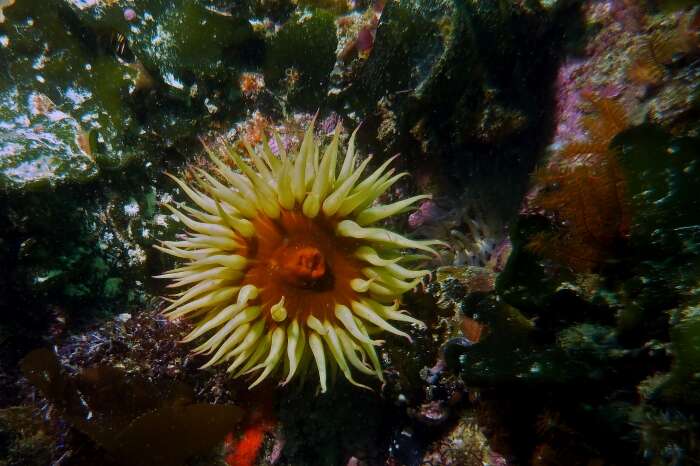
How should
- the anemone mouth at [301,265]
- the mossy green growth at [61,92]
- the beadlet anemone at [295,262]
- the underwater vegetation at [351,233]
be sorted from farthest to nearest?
the mossy green growth at [61,92] → the anemone mouth at [301,265] → the beadlet anemone at [295,262] → the underwater vegetation at [351,233]

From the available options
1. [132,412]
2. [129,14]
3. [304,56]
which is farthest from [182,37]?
[132,412]

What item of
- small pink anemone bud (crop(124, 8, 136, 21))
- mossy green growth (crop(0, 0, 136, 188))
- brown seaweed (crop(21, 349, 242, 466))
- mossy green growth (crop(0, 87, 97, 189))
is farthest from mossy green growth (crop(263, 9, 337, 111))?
brown seaweed (crop(21, 349, 242, 466))

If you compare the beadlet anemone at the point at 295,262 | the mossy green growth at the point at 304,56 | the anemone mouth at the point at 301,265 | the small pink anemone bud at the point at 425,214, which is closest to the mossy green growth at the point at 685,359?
the beadlet anemone at the point at 295,262

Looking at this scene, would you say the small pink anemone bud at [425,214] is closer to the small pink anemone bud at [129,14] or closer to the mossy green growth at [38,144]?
the mossy green growth at [38,144]

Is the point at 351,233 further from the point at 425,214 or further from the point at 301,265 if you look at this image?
the point at 425,214

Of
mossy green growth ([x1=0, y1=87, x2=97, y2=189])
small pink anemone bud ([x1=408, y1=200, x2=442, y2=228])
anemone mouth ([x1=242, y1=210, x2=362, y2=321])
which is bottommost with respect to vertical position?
anemone mouth ([x1=242, y1=210, x2=362, y2=321])

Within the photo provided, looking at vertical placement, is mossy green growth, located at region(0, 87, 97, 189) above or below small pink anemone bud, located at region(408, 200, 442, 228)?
below

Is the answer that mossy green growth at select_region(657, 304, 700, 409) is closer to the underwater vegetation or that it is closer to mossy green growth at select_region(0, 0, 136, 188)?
the underwater vegetation

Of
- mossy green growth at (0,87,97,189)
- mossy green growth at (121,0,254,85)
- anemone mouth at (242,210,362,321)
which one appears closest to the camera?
anemone mouth at (242,210,362,321)
